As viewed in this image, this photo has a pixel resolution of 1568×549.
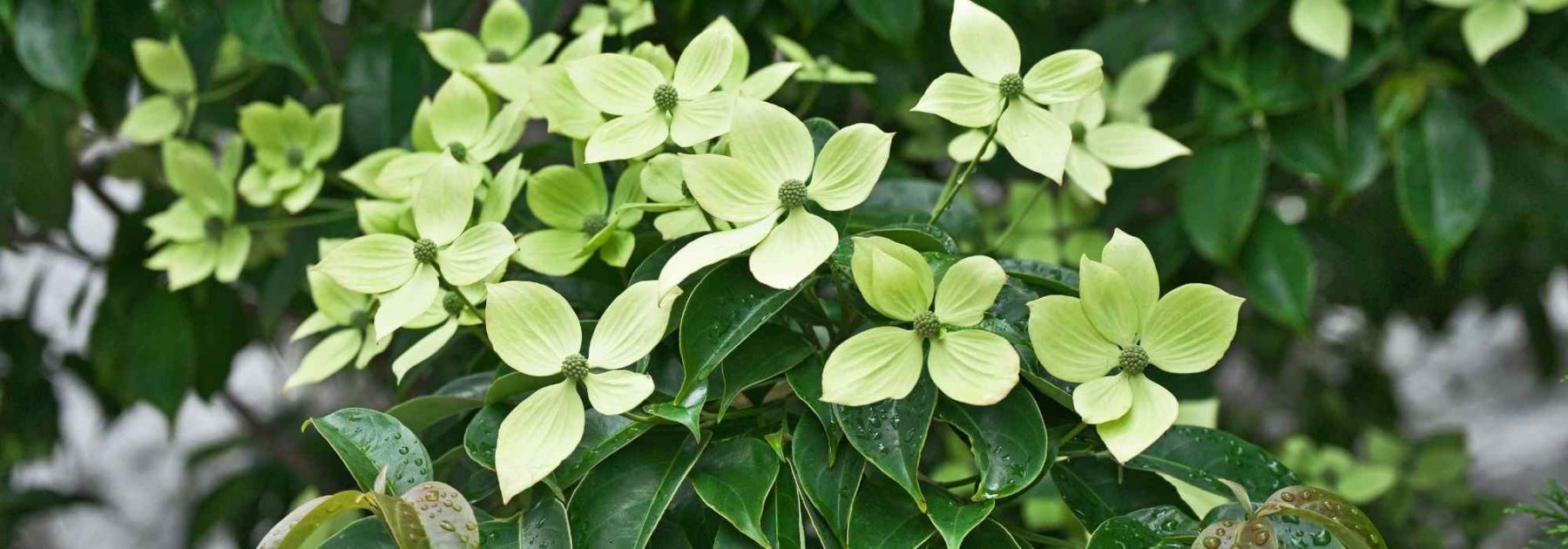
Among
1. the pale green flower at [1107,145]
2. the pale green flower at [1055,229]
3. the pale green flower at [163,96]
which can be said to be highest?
the pale green flower at [1107,145]

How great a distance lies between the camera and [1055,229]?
105cm

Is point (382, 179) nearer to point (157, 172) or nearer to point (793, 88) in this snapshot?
point (793, 88)

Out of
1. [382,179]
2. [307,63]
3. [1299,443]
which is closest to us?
[382,179]

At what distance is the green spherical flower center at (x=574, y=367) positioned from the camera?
51 centimetres

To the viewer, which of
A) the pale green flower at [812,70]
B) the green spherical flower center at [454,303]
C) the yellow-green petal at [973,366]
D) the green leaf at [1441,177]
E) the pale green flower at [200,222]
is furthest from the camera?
the green leaf at [1441,177]

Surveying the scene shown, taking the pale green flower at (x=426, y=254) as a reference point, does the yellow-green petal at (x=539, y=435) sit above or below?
below

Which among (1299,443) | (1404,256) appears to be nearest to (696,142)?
(1299,443)

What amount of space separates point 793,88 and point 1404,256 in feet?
3.16

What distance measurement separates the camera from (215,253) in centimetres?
85

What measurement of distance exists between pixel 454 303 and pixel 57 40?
1.62ft

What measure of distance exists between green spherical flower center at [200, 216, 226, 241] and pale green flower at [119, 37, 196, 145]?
93mm

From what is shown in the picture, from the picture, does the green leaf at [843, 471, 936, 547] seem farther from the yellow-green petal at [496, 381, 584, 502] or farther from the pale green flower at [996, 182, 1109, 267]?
the pale green flower at [996, 182, 1109, 267]

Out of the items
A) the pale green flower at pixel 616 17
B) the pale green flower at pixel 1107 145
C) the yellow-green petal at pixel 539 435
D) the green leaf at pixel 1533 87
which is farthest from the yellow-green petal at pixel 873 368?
the green leaf at pixel 1533 87

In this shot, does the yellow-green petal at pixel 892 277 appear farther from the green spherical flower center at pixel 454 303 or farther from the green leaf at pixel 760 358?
the green spherical flower center at pixel 454 303
